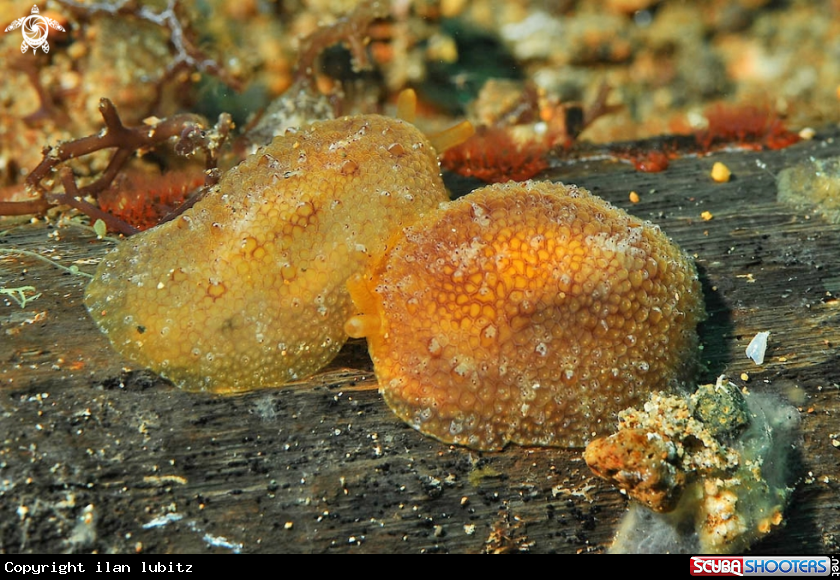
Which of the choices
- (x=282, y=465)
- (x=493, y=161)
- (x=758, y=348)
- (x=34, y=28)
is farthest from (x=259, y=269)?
(x=34, y=28)

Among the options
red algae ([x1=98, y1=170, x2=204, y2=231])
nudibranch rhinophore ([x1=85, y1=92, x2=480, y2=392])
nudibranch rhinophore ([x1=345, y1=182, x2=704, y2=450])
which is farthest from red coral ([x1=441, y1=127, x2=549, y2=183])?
red algae ([x1=98, y1=170, x2=204, y2=231])

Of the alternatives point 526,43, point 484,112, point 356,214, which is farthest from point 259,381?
point 526,43

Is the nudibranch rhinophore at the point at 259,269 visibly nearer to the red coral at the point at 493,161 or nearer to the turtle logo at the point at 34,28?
the red coral at the point at 493,161

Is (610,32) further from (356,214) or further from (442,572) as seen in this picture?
(442,572)

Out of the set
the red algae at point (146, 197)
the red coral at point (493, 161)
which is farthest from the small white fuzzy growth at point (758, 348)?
the red algae at point (146, 197)

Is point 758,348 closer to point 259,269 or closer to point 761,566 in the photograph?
point 761,566

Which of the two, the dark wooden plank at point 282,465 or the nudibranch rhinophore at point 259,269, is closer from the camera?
the dark wooden plank at point 282,465

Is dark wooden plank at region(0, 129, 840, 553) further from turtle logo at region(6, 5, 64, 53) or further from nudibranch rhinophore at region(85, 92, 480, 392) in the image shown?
turtle logo at region(6, 5, 64, 53)
